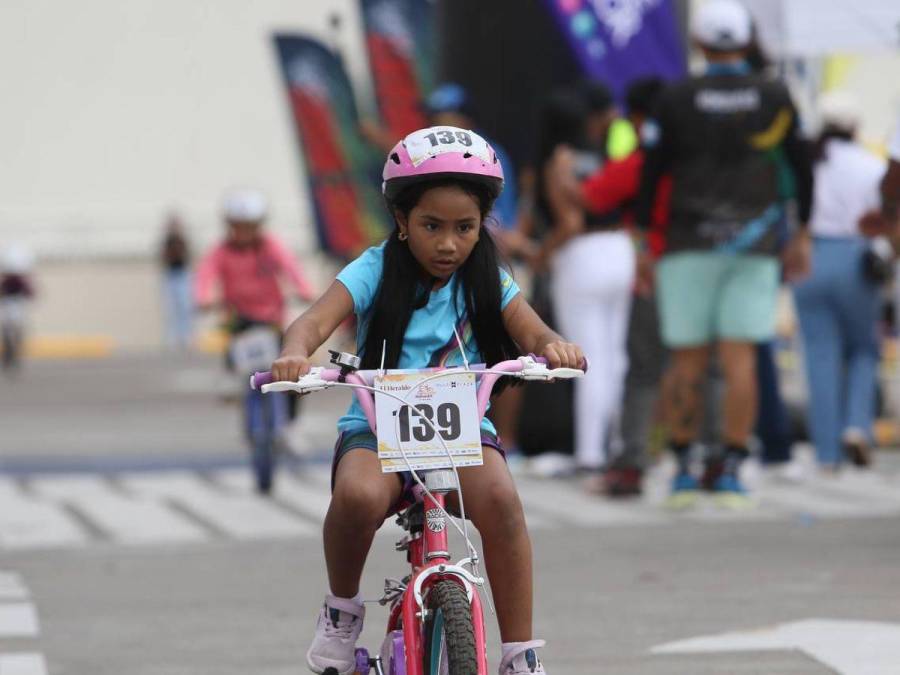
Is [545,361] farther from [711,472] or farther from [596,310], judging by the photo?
[596,310]

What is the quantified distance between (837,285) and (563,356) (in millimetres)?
6686

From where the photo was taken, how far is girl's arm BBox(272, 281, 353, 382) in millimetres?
5430

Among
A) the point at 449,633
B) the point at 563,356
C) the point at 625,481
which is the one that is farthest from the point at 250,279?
the point at 449,633

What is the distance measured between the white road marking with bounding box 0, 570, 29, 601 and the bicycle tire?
134 inches

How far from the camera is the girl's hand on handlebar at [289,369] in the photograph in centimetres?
541

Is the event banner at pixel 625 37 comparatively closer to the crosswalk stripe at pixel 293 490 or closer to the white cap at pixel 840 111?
the white cap at pixel 840 111

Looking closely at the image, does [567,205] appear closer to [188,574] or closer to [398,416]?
[188,574]

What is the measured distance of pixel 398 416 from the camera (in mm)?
5520

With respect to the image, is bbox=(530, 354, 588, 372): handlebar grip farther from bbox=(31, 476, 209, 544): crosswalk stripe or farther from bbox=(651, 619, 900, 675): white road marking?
bbox=(31, 476, 209, 544): crosswalk stripe

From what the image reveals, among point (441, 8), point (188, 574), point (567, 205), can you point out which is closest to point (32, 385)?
point (441, 8)

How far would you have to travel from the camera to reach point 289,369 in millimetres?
5418

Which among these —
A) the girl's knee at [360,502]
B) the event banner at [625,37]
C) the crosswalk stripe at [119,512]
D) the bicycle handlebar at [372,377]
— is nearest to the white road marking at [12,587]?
the crosswalk stripe at [119,512]

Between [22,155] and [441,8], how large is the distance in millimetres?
24068

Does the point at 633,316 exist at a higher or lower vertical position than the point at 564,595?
higher
